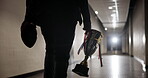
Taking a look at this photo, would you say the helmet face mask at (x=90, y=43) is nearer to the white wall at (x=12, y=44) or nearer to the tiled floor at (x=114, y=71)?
the white wall at (x=12, y=44)

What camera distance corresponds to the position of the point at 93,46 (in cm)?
112

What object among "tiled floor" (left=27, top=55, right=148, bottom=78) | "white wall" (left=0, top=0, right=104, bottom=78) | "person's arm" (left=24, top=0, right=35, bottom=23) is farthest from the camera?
"tiled floor" (left=27, top=55, right=148, bottom=78)

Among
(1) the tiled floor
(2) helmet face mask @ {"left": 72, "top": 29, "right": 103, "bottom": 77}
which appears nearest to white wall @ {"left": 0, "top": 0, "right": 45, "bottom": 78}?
(1) the tiled floor

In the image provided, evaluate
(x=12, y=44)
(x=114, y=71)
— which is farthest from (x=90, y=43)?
(x=114, y=71)

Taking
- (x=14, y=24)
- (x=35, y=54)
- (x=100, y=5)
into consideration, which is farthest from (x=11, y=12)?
(x=100, y=5)

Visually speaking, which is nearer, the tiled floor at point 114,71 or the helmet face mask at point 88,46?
the helmet face mask at point 88,46

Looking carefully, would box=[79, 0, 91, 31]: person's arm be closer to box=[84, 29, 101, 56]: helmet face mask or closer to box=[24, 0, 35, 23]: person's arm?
box=[84, 29, 101, 56]: helmet face mask

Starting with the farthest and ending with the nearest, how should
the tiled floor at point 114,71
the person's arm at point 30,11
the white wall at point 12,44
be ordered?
the tiled floor at point 114,71 < the white wall at point 12,44 < the person's arm at point 30,11

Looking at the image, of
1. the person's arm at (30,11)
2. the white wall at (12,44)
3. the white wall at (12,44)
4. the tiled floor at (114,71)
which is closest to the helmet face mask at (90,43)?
the person's arm at (30,11)

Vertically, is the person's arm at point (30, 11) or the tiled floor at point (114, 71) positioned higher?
the person's arm at point (30, 11)

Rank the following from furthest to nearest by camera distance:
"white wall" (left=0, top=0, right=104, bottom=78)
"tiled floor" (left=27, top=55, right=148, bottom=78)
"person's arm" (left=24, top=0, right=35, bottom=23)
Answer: "tiled floor" (left=27, top=55, right=148, bottom=78) < "white wall" (left=0, top=0, right=104, bottom=78) < "person's arm" (left=24, top=0, right=35, bottom=23)

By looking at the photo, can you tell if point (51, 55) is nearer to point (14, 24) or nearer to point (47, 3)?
point (47, 3)

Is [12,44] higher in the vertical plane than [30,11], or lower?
lower

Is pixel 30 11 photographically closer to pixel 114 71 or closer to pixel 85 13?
pixel 85 13
